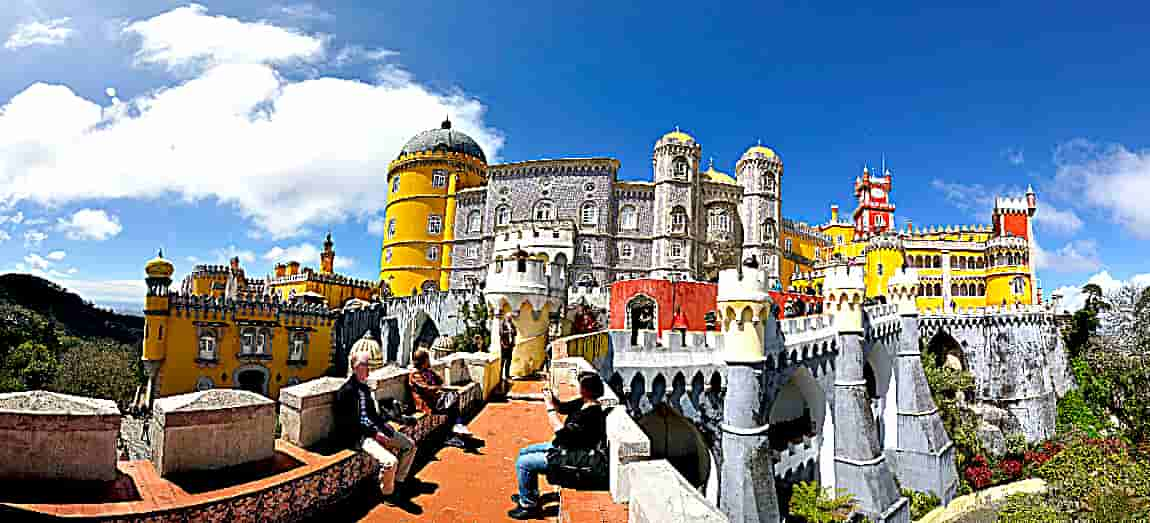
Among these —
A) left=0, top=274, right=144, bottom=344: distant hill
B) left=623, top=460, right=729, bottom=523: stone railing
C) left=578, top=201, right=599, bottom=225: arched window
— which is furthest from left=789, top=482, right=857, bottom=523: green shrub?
left=0, top=274, right=144, bottom=344: distant hill

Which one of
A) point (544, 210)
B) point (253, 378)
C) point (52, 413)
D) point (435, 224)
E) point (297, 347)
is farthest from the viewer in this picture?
point (435, 224)

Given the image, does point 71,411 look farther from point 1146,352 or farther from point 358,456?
point 1146,352

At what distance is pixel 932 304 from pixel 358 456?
144ft

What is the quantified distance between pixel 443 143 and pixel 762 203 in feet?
81.8

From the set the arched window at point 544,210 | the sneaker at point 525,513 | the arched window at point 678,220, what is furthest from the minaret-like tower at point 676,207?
the sneaker at point 525,513

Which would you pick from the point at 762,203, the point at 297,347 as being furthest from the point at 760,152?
the point at 297,347

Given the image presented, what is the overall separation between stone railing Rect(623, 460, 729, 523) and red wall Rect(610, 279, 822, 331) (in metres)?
15.0

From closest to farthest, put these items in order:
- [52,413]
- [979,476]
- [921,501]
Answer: [52,413], [921,501], [979,476]

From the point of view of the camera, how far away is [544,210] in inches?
1559

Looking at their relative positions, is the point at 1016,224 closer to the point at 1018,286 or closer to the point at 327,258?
the point at 1018,286

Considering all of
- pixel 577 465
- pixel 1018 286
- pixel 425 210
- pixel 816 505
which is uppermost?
pixel 425 210

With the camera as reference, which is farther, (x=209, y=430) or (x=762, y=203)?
(x=762, y=203)

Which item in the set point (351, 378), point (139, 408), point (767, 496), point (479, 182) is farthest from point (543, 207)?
point (351, 378)

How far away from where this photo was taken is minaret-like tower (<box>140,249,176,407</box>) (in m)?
28.2
